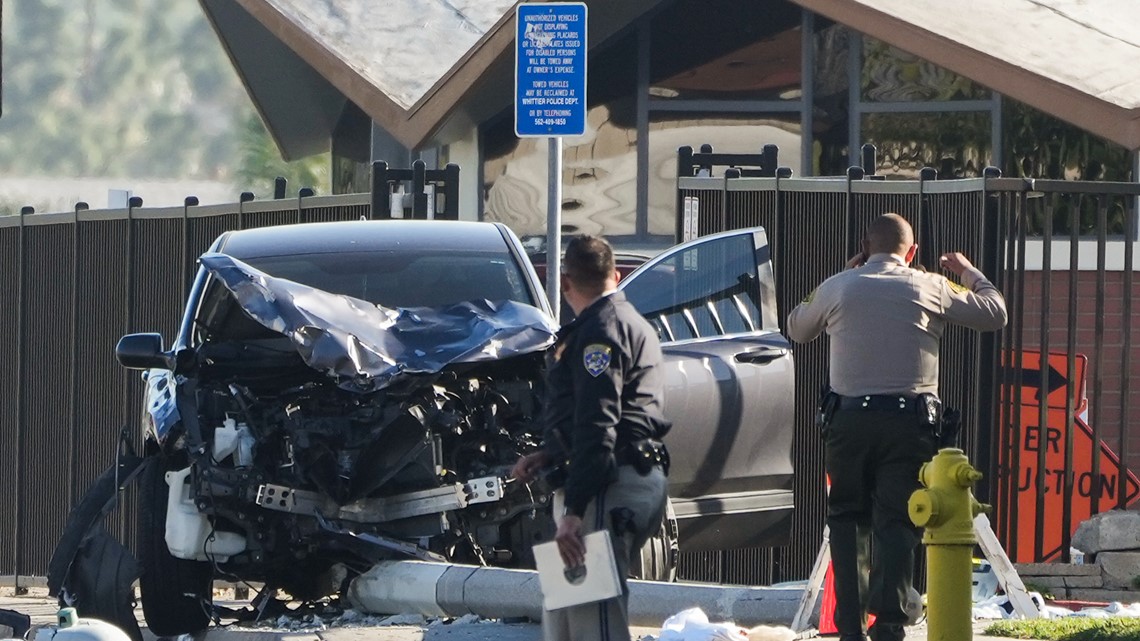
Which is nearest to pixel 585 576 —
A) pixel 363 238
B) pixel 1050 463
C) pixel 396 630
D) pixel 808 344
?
pixel 396 630

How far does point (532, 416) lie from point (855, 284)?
173 centimetres

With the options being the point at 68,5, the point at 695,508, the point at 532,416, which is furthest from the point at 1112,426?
the point at 68,5

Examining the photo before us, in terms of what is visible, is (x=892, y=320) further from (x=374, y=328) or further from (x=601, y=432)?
(x=374, y=328)

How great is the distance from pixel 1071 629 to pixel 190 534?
364 cm

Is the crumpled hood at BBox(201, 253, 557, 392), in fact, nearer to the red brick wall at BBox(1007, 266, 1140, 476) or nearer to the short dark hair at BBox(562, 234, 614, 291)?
the short dark hair at BBox(562, 234, 614, 291)

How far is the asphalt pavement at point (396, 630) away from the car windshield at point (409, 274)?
5.01 feet

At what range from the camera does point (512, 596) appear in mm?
8281

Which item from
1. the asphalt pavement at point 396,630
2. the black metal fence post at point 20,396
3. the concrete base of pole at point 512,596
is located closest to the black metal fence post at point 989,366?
the asphalt pavement at point 396,630

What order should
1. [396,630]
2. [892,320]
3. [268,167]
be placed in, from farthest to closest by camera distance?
[268,167] < [396,630] < [892,320]

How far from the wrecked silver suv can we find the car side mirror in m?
0.01

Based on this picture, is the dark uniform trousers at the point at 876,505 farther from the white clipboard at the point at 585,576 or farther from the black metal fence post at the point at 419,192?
A: the black metal fence post at the point at 419,192

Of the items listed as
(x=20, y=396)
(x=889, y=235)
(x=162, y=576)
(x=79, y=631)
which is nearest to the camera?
(x=79, y=631)

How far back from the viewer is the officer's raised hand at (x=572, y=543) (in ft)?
20.6

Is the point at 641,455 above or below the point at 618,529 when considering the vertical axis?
above
